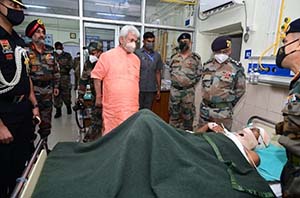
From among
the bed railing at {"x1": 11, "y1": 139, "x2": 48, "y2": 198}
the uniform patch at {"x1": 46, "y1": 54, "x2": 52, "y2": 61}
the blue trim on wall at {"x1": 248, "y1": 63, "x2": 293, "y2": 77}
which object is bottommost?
the bed railing at {"x1": 11, "y1": 139, "x2": 48, "y2": 198}

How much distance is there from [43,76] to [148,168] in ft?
6.22

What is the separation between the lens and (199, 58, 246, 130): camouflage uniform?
2.40 metres

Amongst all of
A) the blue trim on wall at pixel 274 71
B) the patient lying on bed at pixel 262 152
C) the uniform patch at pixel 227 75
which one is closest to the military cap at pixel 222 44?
the uniform patch at pixel 227 75

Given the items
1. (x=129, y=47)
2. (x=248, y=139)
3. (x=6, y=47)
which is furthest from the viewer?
(x=129, y=47)

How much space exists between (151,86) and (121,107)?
109cm

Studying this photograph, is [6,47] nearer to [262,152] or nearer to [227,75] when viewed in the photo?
[227,75]

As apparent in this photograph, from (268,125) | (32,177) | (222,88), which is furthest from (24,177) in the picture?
(268,125)

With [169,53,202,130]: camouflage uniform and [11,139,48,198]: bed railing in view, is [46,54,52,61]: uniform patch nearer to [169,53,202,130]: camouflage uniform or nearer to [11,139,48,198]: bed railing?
[11,139,48,198]: bed railing

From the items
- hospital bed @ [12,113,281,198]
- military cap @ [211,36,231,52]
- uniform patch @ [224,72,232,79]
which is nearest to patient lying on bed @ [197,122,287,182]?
hospital bed @ [12,113,281,198]

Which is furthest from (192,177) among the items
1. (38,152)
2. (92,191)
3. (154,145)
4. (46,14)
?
(46,14)

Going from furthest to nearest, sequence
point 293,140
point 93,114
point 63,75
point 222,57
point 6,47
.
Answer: point 63,75 → point 93,114 → point 222,57 → point 6,47 → point 293,140

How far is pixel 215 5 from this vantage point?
312cm

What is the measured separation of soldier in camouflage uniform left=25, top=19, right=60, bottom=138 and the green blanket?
115cm

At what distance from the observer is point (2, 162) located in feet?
4.82
